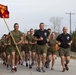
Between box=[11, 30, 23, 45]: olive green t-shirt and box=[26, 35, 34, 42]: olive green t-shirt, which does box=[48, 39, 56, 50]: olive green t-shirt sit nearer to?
box=[26, 35, 34, 42]: olive green t-shirt

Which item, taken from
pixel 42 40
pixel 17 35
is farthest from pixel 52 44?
pixel 17 35

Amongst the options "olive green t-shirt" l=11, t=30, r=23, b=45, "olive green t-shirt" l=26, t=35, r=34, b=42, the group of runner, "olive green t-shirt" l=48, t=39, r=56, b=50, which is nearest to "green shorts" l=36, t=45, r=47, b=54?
the group of runner

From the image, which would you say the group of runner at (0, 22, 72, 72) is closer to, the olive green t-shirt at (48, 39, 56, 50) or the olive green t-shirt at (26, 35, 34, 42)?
the olive green t-shirt at (48, 39, 56, 50)

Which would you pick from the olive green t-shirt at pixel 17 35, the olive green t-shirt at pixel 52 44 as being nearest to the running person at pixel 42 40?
the olive green t-shirt at pixel 17 35

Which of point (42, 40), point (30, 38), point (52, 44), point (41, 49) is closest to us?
point (42, 40)

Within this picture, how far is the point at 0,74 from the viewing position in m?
13.7

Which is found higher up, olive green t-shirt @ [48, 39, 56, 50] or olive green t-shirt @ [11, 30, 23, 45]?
olive green t-shirt @ [11, 30, 23, 45]

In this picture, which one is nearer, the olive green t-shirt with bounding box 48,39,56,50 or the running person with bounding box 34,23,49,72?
the running person with bounding box 34,23,49,72

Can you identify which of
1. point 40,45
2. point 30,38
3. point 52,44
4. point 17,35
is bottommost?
point 52,44

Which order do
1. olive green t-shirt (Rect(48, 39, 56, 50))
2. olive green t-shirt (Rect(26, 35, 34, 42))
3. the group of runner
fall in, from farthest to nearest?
olive green t-shirt (Rect(26, 35, 34, 42)) < olive green t-shirt (Rect(48, 39, 56, 50)) < the group of runner

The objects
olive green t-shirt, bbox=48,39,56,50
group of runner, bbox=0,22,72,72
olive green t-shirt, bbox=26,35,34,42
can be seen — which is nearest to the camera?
group of runner, bbox=0,22,72,72

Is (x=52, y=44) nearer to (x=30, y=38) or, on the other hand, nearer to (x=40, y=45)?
(x=30, y=38)

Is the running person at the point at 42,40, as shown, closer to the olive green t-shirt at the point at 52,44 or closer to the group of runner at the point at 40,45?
the group of runner at the point at 40,45

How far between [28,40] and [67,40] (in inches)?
136
